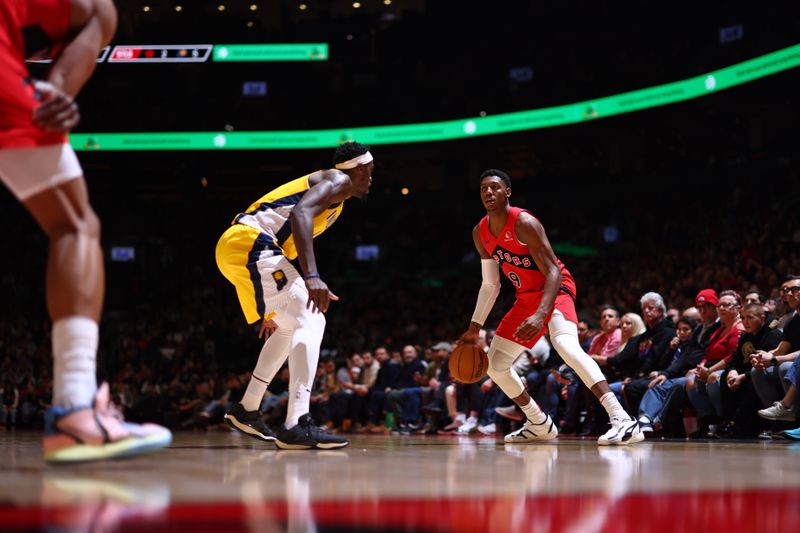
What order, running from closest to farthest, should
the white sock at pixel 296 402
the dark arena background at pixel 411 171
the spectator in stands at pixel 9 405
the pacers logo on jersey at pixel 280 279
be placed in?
the white sock at pixel 296 402, the pacers logo on jersey at pixel 280 279, the dark arena background at pixel 411 171, the spectator in stands at pixel 9 405

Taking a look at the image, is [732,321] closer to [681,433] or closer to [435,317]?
[681,433]

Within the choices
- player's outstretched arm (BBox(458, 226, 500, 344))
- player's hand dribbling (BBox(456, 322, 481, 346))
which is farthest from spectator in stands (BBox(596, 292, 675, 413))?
player's hand dribbling (BBox(456, 322, 481, 346))

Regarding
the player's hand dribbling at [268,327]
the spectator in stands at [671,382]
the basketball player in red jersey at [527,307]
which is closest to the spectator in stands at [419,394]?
the spectator in stands at [671,382]

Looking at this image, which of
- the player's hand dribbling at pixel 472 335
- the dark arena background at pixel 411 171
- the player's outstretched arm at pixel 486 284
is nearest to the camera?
the player's hand dribbling at pixel 472 335

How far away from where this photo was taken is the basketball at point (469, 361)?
5.90 metres

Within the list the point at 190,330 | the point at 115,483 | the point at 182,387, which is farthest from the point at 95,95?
the point at 115,483

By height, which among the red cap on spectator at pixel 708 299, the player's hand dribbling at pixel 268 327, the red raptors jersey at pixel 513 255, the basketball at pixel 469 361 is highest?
the red raptors jersey at pixel 513 255

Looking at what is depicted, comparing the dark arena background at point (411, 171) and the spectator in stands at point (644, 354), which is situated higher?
the dark arena background at point (411, 171)

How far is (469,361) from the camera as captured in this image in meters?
5.91

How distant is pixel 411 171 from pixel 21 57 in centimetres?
2209

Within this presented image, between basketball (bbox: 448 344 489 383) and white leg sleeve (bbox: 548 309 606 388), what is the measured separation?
0.50 metres

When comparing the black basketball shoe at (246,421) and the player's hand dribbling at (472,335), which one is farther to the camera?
the player's hand dribbling at (472,335)

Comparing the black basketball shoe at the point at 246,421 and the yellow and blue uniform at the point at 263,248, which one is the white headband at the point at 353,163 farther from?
the black basketball shoe at the point at 246,421

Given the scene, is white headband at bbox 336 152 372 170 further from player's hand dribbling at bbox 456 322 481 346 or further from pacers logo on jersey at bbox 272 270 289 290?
player's hand dribbling at bbox 456 322 481 346
